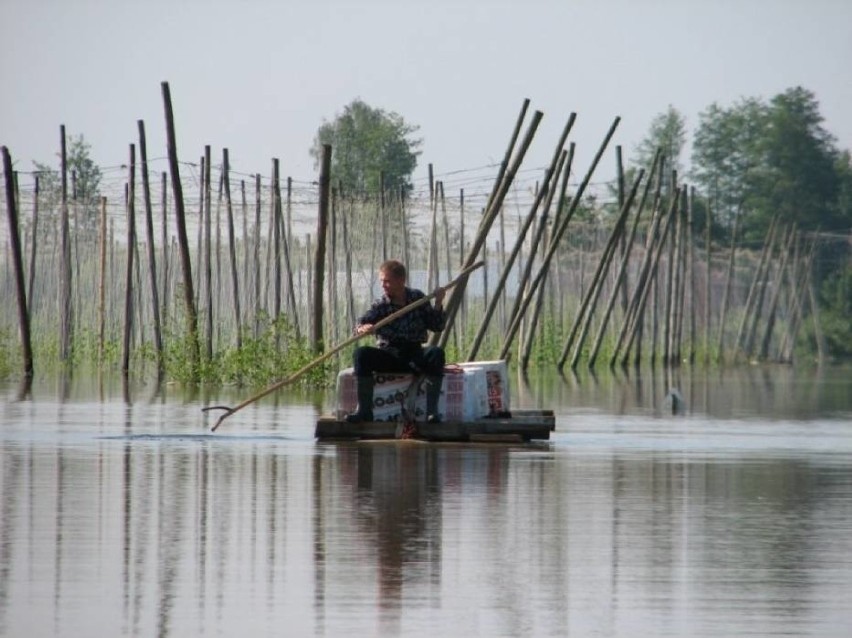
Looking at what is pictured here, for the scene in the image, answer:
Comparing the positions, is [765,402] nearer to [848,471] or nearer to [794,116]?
[848,471]

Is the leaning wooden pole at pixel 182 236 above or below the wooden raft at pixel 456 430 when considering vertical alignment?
above

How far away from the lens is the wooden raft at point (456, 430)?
789 inches

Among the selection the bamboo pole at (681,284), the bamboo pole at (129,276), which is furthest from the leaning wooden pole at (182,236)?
the bamboo pole at (681,284)

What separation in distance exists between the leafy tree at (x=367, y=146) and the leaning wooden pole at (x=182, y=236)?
6547 cm

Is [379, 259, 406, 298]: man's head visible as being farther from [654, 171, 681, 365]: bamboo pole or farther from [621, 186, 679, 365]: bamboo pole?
[654, 171, 681, 365]: bamboo pole

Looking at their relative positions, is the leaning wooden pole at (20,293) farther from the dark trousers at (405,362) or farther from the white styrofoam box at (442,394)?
the dark trousers at (405,362)

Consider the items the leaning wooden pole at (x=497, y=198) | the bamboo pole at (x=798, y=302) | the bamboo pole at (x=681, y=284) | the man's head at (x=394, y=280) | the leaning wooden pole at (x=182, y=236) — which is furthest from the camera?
the bamboo pole at (x=798, y=302)

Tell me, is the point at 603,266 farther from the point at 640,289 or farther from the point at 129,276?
the point at 129,276

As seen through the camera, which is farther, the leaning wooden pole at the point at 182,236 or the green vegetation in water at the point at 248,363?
the leaning wooden pole at the point at 182,236

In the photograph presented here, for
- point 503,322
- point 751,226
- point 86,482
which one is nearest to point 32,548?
point 86,482

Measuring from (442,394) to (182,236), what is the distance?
1691cm

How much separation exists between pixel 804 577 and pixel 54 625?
344 centimetres

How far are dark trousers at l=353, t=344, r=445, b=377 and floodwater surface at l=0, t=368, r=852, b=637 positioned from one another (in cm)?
69

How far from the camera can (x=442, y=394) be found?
2030 centimetres
